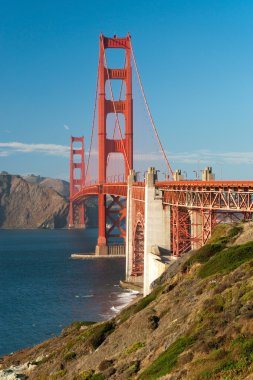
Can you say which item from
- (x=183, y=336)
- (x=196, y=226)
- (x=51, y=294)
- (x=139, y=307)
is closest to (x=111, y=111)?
(x=51, y=294)

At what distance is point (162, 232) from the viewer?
174 ft

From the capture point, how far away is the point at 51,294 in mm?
62406

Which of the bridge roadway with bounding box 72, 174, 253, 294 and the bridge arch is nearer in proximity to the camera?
the bridge roadway with bounding box 72, 174, 253, 294

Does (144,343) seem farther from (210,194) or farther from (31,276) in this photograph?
(31,276)

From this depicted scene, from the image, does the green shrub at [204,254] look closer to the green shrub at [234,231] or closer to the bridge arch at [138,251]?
the green shrub at [234,231]

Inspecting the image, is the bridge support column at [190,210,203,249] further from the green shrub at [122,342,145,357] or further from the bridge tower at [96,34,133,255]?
the bridge tower at [96,34,133,255]

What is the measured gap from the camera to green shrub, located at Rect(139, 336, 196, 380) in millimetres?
15461

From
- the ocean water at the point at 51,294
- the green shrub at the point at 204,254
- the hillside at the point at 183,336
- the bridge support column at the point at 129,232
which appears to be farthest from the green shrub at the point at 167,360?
the bridge support column at the point at 129,232

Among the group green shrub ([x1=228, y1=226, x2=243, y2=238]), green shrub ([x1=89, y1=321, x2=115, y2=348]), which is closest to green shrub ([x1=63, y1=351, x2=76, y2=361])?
green shrub ([x1=89, y1=321, x2=115, y2=348])

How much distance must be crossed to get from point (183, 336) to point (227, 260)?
9.25 meters

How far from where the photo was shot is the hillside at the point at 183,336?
14719 millimetres

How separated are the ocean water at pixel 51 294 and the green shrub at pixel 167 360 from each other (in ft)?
85.0

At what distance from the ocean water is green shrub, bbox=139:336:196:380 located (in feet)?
85.0

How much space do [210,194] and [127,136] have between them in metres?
52.8
